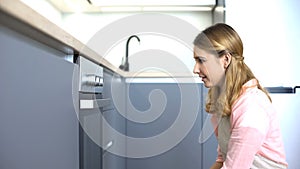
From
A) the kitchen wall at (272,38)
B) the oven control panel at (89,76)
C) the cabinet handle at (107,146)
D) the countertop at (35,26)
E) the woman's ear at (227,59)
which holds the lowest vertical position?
the cabinet handle at (107,146)

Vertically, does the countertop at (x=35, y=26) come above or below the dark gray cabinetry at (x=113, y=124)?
above

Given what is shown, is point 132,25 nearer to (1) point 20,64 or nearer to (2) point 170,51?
(2) point 170,51

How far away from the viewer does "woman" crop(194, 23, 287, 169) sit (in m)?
0.91

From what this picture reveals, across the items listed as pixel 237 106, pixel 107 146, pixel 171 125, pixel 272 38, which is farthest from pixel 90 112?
pixel 272 38

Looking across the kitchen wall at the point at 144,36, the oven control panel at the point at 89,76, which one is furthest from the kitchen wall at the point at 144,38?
the oven control panel at the point at 89,76

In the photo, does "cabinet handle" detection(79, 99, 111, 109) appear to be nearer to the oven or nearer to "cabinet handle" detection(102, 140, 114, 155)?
the oven

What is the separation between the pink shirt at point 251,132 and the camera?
2.96 ft

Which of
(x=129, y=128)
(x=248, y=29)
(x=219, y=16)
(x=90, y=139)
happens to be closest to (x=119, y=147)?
(x=129, y=128)

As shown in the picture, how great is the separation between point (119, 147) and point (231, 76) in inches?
33.9

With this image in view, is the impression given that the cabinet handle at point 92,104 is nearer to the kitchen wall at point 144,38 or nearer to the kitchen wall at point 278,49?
the kitchen wall at point 278,49

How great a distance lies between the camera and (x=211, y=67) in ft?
3.53

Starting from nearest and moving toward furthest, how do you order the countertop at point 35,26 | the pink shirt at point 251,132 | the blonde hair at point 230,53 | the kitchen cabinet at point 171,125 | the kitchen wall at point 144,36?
the countertop at point 35,26
the pink shirt at point 251,132
the blonde hair at point 230,53
the kitchen cabinet at point 171,125
the kitchen wall at point 144,36

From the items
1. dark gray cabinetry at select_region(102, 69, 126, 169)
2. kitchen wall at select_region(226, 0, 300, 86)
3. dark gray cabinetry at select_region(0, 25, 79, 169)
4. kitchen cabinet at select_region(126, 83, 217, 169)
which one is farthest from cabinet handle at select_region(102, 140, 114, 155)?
kitchen wall at select_region(226, 0, 300, 86)

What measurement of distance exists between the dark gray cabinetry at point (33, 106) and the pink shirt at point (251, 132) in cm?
47
